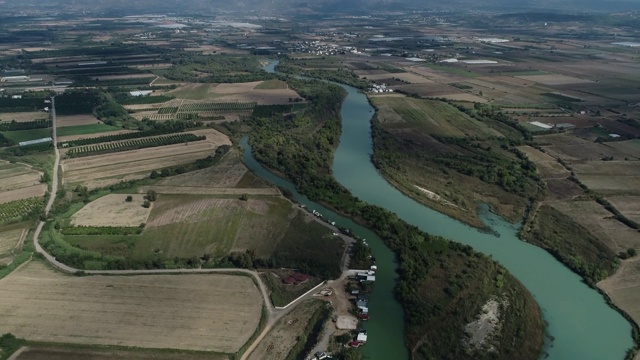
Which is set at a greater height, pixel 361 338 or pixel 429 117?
pixel 429 117

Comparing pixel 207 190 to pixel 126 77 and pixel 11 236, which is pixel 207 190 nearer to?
pixel 11 236

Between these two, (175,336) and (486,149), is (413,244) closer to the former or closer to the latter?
(175,336)

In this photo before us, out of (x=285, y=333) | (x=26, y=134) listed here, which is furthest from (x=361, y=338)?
(x=26, y=134)

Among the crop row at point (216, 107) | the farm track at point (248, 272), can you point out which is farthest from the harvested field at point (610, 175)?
the crop row at point (216, 107)

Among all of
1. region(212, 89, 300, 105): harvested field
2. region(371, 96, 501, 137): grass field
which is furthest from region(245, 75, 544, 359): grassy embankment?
region(212, 89, 300, 105): harvested field

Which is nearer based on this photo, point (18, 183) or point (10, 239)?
point (10, 239)

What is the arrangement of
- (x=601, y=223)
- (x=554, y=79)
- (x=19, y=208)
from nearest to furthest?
(x=601, y=223) < (x=19, y=208) < (x=554, y=79)

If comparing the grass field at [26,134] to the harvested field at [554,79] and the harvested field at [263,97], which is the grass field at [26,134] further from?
the harvested field at [554,79]

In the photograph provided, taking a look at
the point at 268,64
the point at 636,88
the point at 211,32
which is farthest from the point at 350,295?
the point at 211,32
